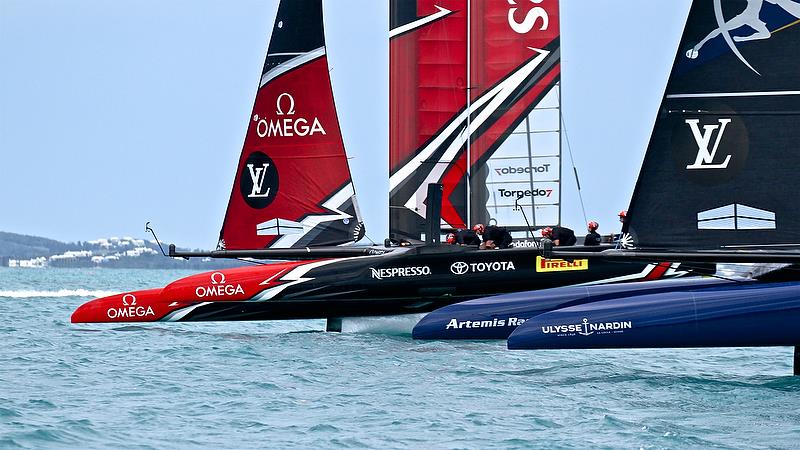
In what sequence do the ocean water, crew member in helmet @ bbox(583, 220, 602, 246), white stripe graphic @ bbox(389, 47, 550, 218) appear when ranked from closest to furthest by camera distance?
1. the ocean water
2. crew member in helmet @ bbox(583, 220, 602, 246)
3. white stripe graphic @ bbox(389, 47, 550, 218)

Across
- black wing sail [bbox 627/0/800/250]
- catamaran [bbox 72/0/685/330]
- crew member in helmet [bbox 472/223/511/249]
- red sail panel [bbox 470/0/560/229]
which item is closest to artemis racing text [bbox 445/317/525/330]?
black wing sail [bbox 627/0/800/250]

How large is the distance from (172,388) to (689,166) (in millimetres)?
5181

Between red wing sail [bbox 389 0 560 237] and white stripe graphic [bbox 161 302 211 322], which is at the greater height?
red wing sail [bbox 389 0 560 237]

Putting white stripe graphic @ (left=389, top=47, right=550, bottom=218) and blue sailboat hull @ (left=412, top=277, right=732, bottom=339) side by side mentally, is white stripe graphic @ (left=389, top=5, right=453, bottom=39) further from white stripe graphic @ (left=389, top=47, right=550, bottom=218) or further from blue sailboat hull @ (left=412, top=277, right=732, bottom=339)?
blue sailboat hull @ (left=412, top=277, right=732, bottom=339)

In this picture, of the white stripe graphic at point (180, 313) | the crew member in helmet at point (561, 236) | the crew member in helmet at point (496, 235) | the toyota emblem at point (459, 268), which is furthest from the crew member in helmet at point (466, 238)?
the white stripe graphic at point (180, 313)

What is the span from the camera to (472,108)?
19.4 metres

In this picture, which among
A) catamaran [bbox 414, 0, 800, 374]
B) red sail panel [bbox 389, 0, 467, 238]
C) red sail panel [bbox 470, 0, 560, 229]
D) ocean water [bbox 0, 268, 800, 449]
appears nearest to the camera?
ocean water [bbox 0, 268, 800, 449]

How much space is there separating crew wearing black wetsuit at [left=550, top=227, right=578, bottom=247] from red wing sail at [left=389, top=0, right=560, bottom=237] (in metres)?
1.55

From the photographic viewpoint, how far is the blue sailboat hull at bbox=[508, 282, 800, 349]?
12242 mm

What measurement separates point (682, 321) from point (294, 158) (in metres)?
8.58

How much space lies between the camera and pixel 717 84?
12.6 meters

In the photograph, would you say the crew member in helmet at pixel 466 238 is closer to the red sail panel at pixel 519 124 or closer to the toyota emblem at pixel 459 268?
the toyota emblem at pixel 459 268

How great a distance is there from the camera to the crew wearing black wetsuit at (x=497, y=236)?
18.0 meters

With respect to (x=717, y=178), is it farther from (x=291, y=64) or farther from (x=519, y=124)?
(x=291, y=64)
